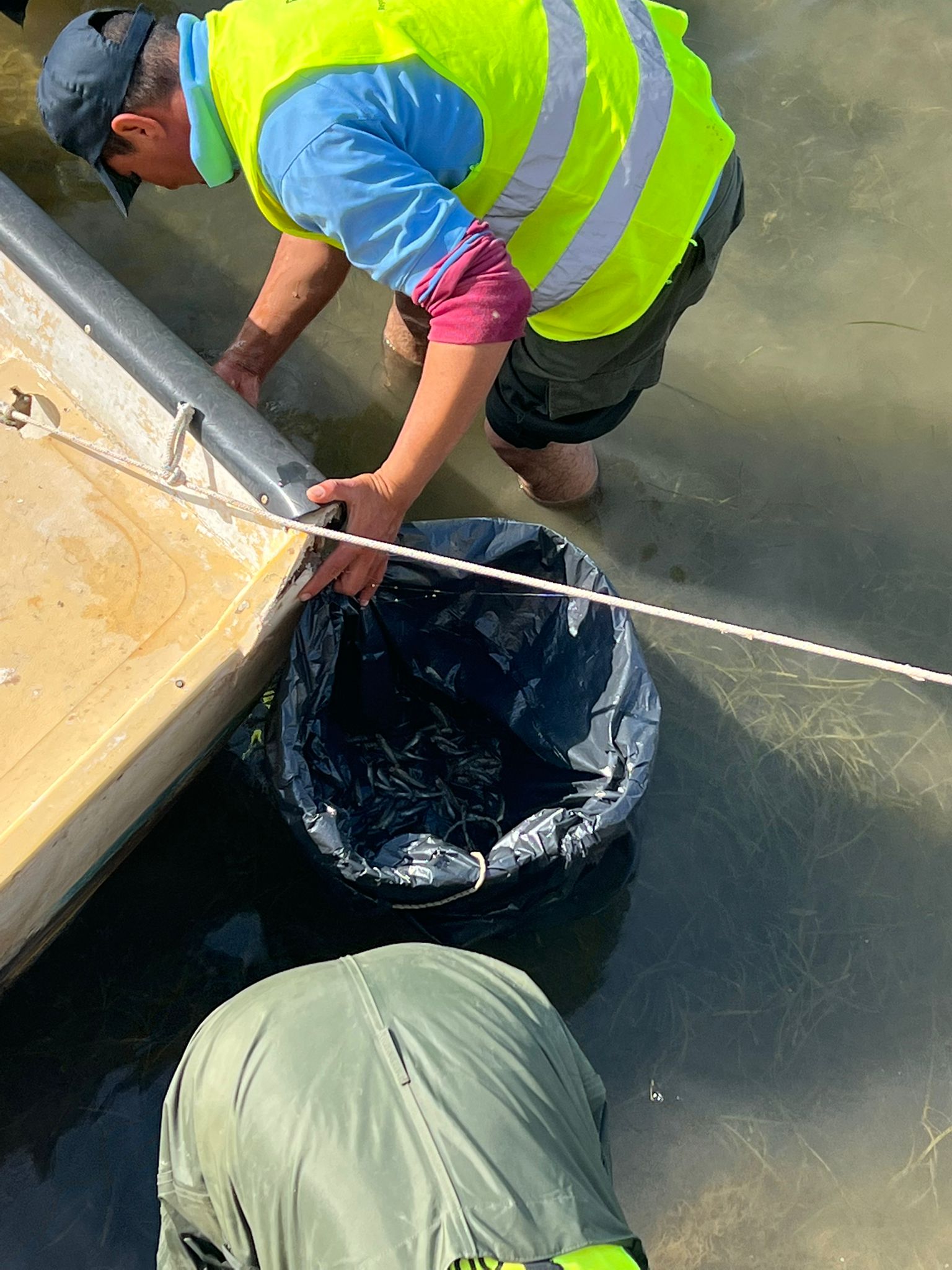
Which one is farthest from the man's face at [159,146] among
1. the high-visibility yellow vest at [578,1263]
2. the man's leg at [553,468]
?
→ the high-visibility yellow vest at [578,1263]

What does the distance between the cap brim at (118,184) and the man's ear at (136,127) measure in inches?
3.5

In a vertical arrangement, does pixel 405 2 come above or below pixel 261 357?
above

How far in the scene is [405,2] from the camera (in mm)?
1173

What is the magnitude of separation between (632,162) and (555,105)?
0.48 feet

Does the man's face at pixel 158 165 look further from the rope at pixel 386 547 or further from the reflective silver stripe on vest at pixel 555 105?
the reflective silver stripe on vest at pixel 555 105

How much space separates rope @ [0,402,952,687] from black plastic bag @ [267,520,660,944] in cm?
6

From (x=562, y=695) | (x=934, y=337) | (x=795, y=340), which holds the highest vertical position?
(x=562, y=695)

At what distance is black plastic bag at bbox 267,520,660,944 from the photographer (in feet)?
4.92

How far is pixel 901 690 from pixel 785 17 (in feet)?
6.11

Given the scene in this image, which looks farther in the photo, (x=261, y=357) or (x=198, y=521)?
(x=261, y=357)

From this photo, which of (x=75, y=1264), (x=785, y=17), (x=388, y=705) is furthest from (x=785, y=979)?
(x=785, y=17)

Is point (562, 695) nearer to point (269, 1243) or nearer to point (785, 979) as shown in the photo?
point (785, 979)

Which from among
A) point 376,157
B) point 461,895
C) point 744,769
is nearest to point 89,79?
point 376,157

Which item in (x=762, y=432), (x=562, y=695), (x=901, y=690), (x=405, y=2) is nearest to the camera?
(x=405, y=2)
